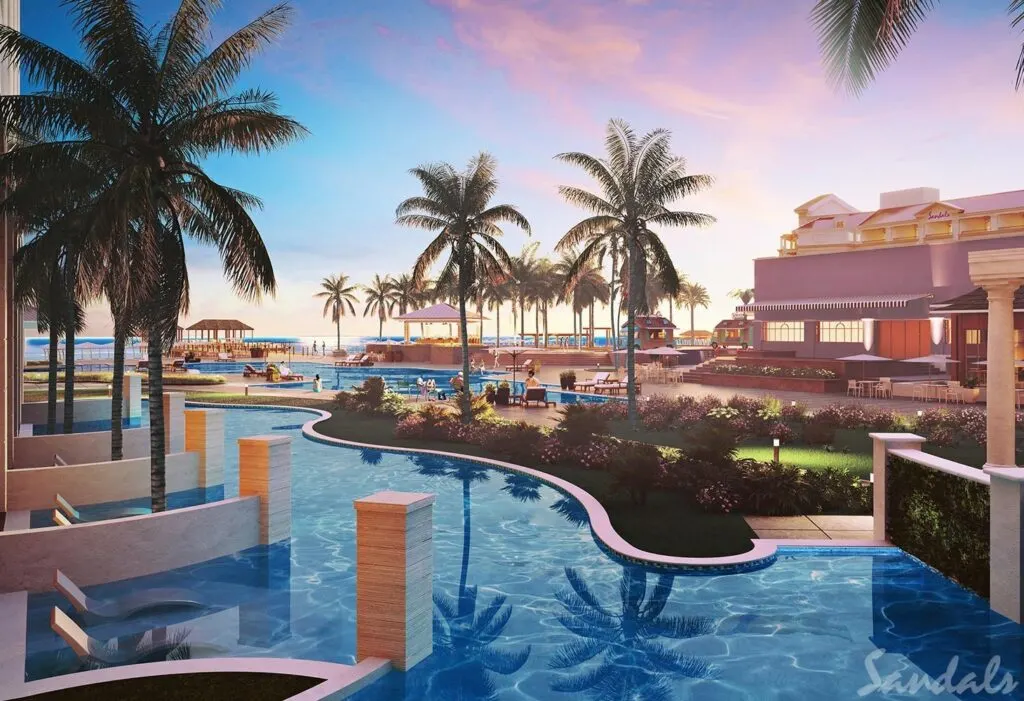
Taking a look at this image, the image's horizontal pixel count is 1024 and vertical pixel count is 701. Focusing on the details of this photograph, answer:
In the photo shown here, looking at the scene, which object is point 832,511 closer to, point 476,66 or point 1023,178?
point 476,66

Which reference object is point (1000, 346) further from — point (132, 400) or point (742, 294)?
point (742, 294)

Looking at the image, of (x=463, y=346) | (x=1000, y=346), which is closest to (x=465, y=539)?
(x=1000, y=346)

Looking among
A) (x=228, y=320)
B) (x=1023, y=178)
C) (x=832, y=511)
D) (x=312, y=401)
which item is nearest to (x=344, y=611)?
(x=832, y=511)

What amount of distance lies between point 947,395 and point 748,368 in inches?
383

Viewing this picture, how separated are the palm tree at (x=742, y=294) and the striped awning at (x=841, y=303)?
91644mm

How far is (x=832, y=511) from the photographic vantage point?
439 inches

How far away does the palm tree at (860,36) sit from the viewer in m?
9.59

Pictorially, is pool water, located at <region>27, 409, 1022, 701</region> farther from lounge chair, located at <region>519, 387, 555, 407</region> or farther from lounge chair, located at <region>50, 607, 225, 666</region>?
lounge chair, located at <region>519, 387, 555, 407</region>

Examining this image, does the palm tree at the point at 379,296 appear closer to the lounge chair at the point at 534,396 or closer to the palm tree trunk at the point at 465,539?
the lounge chair at the point at 534,396

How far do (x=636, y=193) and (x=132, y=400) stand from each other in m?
18.5

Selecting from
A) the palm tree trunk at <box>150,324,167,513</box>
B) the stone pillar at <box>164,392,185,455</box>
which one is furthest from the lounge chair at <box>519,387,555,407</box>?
the palm tree trunk at <box>150,324,167,513</box>

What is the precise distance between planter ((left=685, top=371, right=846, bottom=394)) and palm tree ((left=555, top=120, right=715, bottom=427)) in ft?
Answer: 42.4

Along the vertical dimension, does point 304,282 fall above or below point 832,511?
above

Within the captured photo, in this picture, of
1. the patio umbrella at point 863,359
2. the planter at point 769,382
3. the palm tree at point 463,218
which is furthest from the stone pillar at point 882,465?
the planter at point 769,382
